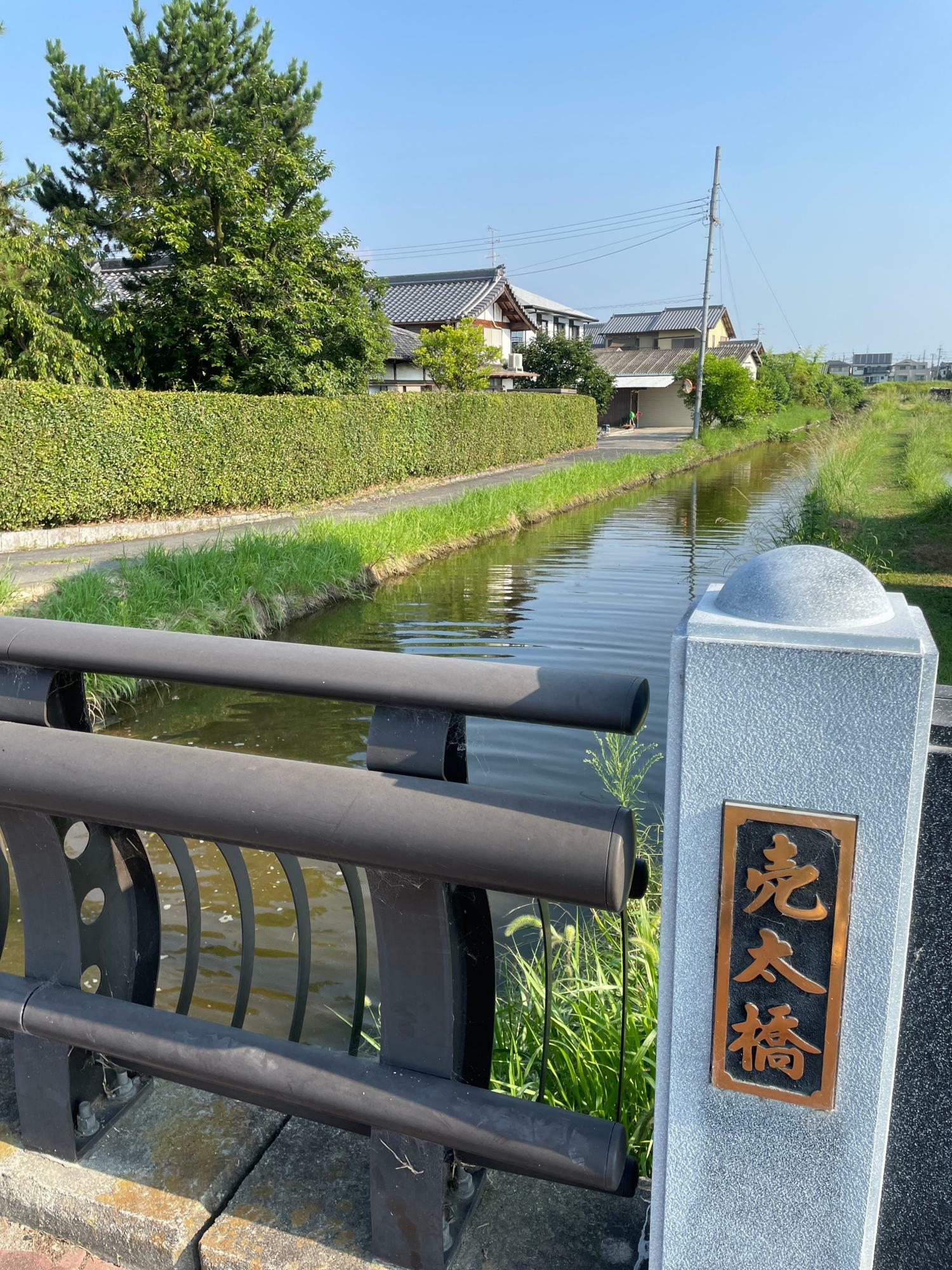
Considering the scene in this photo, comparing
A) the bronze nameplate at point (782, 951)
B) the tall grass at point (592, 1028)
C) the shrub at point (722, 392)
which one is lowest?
the tall grass at point (592, 1028)

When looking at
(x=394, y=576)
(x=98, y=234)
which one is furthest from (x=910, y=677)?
(x=98, y=234)

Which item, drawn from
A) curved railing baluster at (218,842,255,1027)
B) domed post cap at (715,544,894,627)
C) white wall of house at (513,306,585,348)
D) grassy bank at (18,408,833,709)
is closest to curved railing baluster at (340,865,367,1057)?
curved railing baluster at (218,842,255,1027)

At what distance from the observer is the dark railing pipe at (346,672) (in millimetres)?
1407

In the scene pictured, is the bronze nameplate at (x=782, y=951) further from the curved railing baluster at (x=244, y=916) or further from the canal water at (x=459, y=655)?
the canal water at (x=459, y=655)

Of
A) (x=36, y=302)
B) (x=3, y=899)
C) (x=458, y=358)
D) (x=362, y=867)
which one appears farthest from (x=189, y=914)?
(x=458, y=358)

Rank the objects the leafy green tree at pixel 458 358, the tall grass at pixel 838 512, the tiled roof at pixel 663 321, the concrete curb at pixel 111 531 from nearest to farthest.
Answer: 1. the concrete curb at pixel 111 531
2. the tall grass at pixel 838 512
3. the leafy green tree at pixel 458 358
4. the tiled roof at pixel 663 321

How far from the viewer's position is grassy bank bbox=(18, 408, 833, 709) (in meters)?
8.31

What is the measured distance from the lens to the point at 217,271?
54.1 feet

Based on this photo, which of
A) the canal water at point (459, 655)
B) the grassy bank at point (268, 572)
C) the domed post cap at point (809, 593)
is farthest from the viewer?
the grassy bank at point (268, 572)

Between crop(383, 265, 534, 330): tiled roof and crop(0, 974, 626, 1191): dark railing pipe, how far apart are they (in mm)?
38916

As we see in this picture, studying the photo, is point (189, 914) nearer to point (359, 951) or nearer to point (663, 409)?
point (359, 951)

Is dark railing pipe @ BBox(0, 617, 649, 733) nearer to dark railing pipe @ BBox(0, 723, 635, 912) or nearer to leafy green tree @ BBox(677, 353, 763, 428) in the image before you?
dark railing pipe @ BBox(0, 723, 635, 912)

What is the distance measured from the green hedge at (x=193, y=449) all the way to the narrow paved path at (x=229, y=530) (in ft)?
1.56

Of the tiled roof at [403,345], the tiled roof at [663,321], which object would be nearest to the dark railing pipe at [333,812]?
the tiled roof at [403,345]
